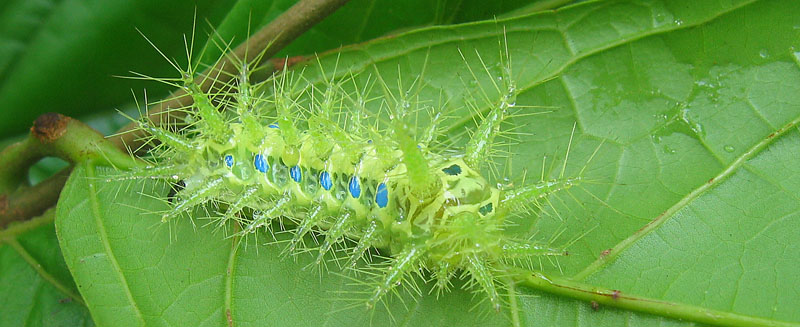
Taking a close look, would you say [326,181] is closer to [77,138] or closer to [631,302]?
[77,138]

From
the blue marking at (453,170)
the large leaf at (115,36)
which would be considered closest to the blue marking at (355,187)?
the blue marking at (453,170)

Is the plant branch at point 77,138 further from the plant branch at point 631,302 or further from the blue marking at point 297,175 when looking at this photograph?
the plant branch at point 631,302

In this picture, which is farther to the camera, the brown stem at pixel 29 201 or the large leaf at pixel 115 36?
the large leaf at pixel 115 36

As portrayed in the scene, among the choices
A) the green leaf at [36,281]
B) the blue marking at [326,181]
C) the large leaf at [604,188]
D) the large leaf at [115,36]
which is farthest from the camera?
the large leaf at [115,36]

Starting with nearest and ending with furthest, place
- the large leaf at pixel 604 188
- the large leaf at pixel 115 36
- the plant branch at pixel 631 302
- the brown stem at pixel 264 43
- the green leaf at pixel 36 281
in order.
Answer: the plant branch at pixel 631 302 → the large leaf at pixel 604 188 → the brown stem at pixel 264 43 → the green leaf at pixel 36 281 → the large leaf at pixel 115 36

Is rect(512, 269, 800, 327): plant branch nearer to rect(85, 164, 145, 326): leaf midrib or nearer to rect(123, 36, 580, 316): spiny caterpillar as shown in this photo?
rect(123, 36, 580, 316): spiny caterpillar

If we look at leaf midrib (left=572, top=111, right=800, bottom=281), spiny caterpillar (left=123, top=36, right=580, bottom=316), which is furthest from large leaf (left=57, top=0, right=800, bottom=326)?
spiny caterpillar (left=123, top=36, right=580, bottom=316)

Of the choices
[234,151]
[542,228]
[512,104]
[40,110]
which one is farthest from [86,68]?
[542,228]
